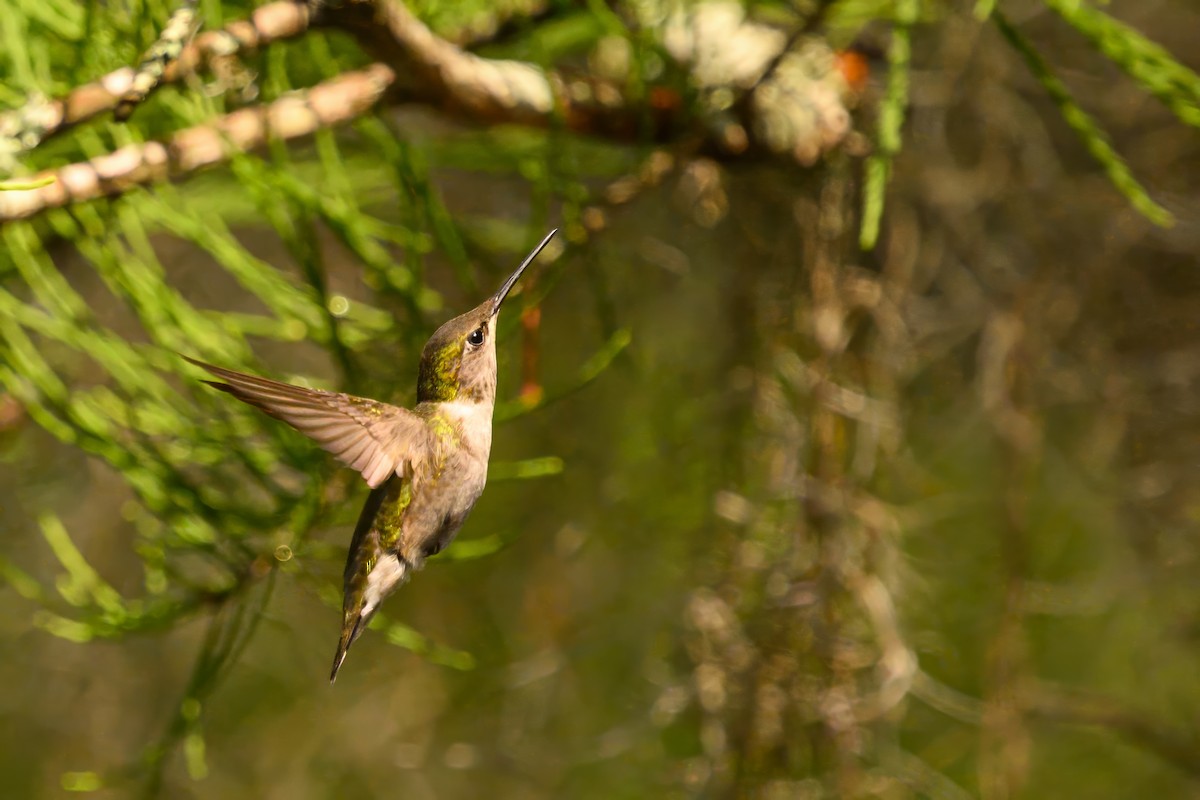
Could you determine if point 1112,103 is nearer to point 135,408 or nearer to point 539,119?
point 539,119

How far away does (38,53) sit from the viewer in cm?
58

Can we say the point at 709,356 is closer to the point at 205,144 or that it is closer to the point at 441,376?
the point at 441,376

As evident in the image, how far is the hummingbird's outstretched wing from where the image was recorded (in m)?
0.47

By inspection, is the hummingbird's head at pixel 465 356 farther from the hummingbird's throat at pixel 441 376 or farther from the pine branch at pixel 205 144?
the pine branch at pixel 205 144

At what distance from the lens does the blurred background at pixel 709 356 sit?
2.04ft

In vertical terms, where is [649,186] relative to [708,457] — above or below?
above

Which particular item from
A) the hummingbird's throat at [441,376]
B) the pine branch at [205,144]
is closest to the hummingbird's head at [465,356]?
the hummingbird's throat at [441,376]

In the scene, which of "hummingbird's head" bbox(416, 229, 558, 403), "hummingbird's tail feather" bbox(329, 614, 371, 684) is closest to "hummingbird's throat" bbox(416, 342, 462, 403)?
"hummingbird's head" bbox(416, 229, 558, 403)

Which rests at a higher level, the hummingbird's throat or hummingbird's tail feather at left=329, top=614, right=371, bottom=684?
the hummingbird's throat

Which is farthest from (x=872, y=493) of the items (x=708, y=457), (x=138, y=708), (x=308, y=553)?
(x=138, y=708)

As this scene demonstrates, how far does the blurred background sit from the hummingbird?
24 mm

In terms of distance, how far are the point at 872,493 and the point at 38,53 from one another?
2.27 ft

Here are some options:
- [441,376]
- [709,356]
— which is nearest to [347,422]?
[441,376]

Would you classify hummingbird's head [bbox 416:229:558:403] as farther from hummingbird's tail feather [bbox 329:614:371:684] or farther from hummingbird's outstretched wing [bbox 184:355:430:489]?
hummingbird's tail feather [bbox 329:614:371:684]
